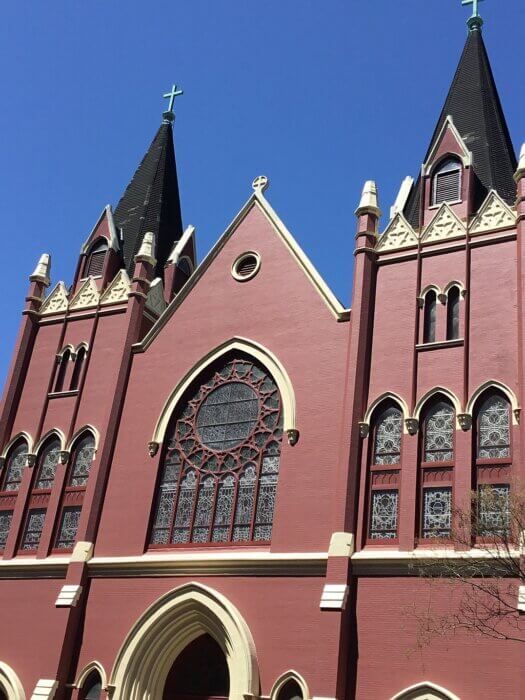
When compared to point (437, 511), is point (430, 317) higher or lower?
higher

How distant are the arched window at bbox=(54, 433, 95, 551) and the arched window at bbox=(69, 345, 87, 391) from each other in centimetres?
176

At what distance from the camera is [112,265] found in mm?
25734

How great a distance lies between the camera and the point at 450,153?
21.6 meters

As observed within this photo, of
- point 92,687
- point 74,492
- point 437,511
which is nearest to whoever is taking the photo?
point 437,511

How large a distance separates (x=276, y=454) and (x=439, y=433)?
3.70 meters

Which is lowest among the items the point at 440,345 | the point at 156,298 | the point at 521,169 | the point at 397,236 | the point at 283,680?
the point at 283,680

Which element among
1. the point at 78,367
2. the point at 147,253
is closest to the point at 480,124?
the point at 147,253

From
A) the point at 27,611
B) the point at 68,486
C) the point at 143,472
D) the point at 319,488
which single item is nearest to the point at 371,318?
the point at 319,488

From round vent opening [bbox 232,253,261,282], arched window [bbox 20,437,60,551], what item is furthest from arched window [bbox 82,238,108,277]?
arched window [bbox 20,437,60,551]

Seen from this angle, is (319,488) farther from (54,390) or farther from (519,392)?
(54,390)

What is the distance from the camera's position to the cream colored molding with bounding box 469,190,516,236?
19.1m

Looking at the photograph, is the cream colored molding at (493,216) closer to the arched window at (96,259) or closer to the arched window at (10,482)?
the arched window at (96,259)

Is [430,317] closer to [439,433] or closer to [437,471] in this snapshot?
[439,433]

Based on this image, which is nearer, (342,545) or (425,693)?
(425,693)
